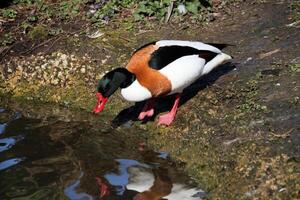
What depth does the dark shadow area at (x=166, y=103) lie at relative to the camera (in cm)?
645

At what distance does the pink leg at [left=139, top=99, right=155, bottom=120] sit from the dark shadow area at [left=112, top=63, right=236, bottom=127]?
11 cm

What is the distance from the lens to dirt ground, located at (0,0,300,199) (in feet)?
16.4

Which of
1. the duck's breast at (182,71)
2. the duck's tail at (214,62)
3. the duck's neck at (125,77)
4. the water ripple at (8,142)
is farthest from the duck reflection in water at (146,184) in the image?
the duck's tail at (214,62)

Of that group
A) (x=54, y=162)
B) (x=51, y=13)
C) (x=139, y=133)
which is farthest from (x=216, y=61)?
(x=51, y=13)

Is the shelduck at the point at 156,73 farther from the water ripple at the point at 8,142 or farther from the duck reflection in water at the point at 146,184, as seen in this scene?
the water ripple at the point at 8,142

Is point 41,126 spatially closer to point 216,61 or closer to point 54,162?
point 54,162

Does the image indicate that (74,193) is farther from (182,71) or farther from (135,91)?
(182,71)

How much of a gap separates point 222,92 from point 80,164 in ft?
5.76

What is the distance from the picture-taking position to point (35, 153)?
5883 millimetres

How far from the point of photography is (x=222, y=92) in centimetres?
638

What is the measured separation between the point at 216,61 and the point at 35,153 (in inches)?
82.9

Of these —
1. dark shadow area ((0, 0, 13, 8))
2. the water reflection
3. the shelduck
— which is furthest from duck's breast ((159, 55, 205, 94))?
dark shadow area ((0, 0, 13, 8))

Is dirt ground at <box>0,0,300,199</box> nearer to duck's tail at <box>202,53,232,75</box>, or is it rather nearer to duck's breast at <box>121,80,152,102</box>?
duck's tail at <box>202,53,232,75</box>

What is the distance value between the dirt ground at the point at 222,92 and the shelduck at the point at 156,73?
45 centimetres
